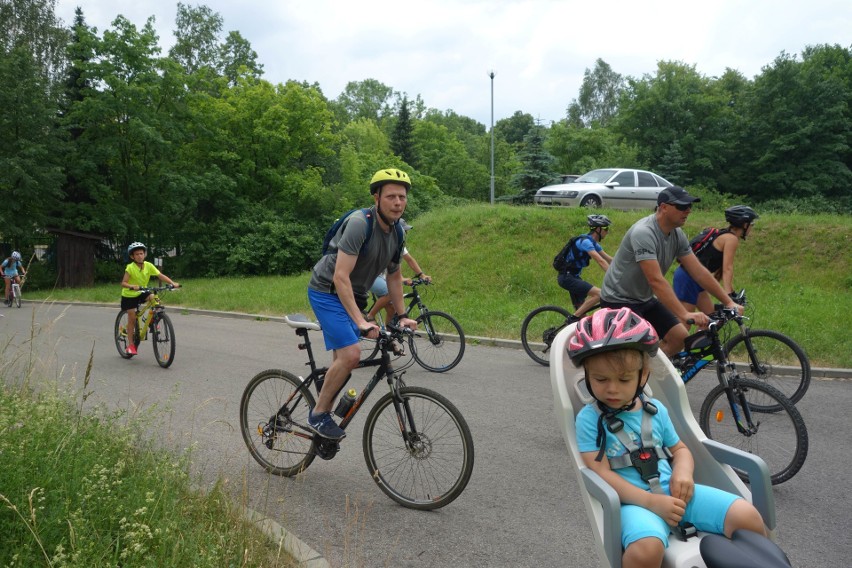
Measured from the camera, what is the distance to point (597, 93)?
73.0 meters

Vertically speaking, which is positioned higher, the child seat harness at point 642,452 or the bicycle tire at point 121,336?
the child seat harness at point 642,452

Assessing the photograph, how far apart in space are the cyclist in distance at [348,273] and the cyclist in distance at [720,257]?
3.49 meters

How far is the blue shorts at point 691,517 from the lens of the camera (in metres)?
2.32

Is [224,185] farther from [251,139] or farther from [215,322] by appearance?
[215,322]

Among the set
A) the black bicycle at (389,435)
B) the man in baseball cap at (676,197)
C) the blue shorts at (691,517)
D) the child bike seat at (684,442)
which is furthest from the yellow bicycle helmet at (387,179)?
the blue shorts at (691,517)

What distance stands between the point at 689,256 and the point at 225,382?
18.2 feet

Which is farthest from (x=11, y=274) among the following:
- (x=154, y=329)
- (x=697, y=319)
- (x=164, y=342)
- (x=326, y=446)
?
(x=697, y=319)

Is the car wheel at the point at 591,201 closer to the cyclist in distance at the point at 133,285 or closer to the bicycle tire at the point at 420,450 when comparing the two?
the cyclist in distance at the point at 133,285

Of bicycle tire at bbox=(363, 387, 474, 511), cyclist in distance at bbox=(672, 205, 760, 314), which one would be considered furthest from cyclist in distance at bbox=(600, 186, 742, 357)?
bicycle tire at bbox=(363, 387, 474, 511)

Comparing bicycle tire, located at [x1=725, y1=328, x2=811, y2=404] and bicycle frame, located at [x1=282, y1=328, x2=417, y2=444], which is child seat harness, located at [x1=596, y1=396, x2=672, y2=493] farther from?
bicycle tire, located at [x1=725, y1=328, x2=811, y2=404]

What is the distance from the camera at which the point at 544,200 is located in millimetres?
20766

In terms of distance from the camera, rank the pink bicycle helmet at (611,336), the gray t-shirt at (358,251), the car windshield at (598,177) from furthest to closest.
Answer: the car windshield at (598,177) → the gray t-shirt at (358,251) → the pink bicycle helmet at (611,336)

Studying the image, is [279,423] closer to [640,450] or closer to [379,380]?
[379,380]

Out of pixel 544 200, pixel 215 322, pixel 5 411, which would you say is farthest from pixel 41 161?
pixel 5 411
